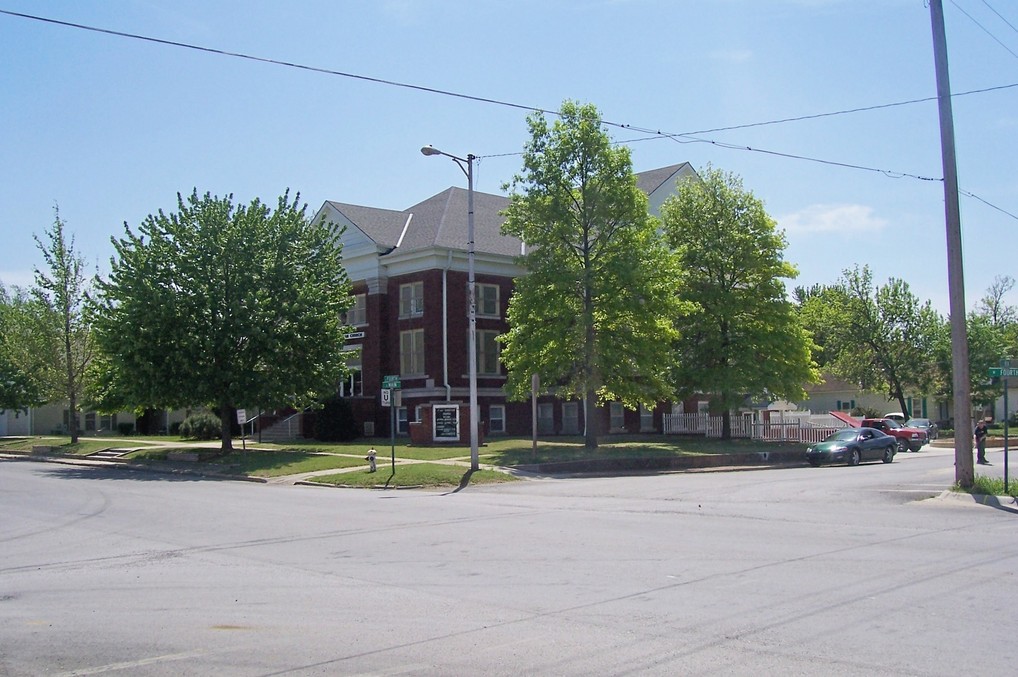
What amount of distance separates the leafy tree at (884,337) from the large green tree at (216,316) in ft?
129

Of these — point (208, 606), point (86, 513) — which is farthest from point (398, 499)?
point (208, 606)

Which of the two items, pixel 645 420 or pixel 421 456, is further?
pixel 645 420

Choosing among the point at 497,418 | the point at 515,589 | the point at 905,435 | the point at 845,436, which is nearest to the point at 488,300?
the point at 497,418

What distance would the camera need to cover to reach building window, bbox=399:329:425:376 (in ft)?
144

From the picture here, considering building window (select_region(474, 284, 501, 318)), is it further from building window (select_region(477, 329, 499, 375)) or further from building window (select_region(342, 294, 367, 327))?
building window (select_region(342, 294, 367, 327))

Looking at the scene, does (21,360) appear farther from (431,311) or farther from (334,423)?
(431,311)

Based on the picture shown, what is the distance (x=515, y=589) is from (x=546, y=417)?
3704 cm

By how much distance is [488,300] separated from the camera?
148 ft

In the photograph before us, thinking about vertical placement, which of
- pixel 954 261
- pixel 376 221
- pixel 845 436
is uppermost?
pixel 376 221

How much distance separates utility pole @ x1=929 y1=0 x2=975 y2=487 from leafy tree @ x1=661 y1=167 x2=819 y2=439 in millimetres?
17882

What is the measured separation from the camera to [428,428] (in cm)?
3809

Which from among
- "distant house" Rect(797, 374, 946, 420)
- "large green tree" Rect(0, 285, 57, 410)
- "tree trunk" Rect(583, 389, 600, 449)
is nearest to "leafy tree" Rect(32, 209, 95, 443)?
"large green tree" Rect(0, 285, 57, 410)

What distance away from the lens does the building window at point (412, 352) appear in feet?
144

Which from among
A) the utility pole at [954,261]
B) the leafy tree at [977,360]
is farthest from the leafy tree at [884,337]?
the utility pole at [954,261]
